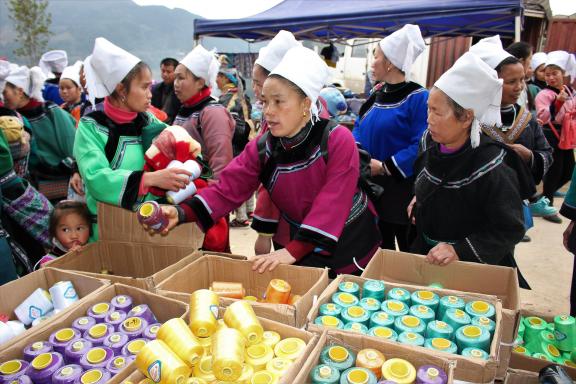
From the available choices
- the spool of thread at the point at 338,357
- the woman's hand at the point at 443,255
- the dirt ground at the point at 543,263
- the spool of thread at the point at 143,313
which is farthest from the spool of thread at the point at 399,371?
the dirt ground at the point at 543,263

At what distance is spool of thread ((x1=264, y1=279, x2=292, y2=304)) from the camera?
1.65 meters

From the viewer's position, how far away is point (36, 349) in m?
1.37

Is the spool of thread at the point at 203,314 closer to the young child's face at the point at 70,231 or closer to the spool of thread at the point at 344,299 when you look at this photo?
the spool of thread at the point at 344,299

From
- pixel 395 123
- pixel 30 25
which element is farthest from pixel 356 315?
pixel 30 25

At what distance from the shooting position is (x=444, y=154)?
1876mm

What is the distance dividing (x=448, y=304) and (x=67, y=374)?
1.26 m

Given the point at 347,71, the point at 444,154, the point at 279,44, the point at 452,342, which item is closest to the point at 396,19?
the point at 279,44

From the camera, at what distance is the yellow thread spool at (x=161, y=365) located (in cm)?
110

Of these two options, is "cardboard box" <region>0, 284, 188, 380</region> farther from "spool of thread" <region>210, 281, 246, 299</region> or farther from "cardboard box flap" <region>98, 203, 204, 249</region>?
"cardboard box flap" <region>98, 203, 204, 249</region>

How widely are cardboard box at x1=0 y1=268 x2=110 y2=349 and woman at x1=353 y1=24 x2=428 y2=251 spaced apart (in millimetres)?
1754

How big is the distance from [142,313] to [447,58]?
12.4m

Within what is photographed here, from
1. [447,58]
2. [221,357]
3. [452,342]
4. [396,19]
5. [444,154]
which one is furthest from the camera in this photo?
[447,58]

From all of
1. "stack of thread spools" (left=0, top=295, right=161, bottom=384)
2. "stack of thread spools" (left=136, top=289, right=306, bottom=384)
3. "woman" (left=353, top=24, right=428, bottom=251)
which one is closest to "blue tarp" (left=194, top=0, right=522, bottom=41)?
"woman" (left=353, top=24, right=428, bottom=251)

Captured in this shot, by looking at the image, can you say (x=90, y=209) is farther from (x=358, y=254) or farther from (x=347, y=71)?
(x=347, y=71)
